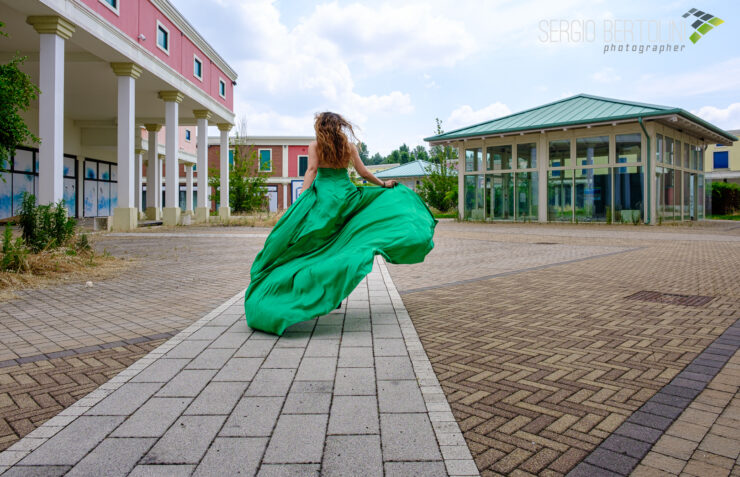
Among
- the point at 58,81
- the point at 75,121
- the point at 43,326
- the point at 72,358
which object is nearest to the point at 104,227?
the point at 58,81

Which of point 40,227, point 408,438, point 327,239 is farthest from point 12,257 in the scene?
point 408,438

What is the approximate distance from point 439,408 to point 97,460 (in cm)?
163

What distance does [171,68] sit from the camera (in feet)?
71.0

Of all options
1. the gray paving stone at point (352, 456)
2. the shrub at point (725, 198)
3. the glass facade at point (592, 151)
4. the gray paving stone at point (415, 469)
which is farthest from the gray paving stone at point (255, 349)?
the shrub at point (725, 198)

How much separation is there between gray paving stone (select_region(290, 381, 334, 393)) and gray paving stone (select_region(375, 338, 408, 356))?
0.73 m

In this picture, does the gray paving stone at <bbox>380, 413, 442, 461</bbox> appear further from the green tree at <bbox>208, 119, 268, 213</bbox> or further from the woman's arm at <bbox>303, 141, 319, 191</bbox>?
the green tree at <bbox>208, 119, 268, 213</bbox>

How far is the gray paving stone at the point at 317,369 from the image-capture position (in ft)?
10.8

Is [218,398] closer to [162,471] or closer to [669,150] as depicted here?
[162,471]

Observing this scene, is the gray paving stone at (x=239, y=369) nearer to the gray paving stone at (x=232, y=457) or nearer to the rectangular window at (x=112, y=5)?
the gray paving stone at (x=232, y=457)

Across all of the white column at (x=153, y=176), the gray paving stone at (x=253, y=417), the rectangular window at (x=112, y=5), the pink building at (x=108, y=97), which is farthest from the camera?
the white column at (x=153, y=176)

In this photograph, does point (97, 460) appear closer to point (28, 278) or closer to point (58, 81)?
point (28, 278)

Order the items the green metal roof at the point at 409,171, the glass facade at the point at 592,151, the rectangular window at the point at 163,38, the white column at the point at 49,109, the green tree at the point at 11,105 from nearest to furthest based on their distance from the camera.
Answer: the green tree at the point at 11,105 → the white column at the point at 49,109 → the rectangular window at the point at 163,38 → the glass facade at the point at 592,151 → the green metal roof at the point at 409,171

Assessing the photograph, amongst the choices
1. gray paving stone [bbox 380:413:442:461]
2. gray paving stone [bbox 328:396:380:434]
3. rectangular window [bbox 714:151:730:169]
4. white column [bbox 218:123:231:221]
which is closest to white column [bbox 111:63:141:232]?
white column [bbox 218:123:231:221]

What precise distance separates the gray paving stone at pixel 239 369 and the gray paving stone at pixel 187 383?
2.8 inches
